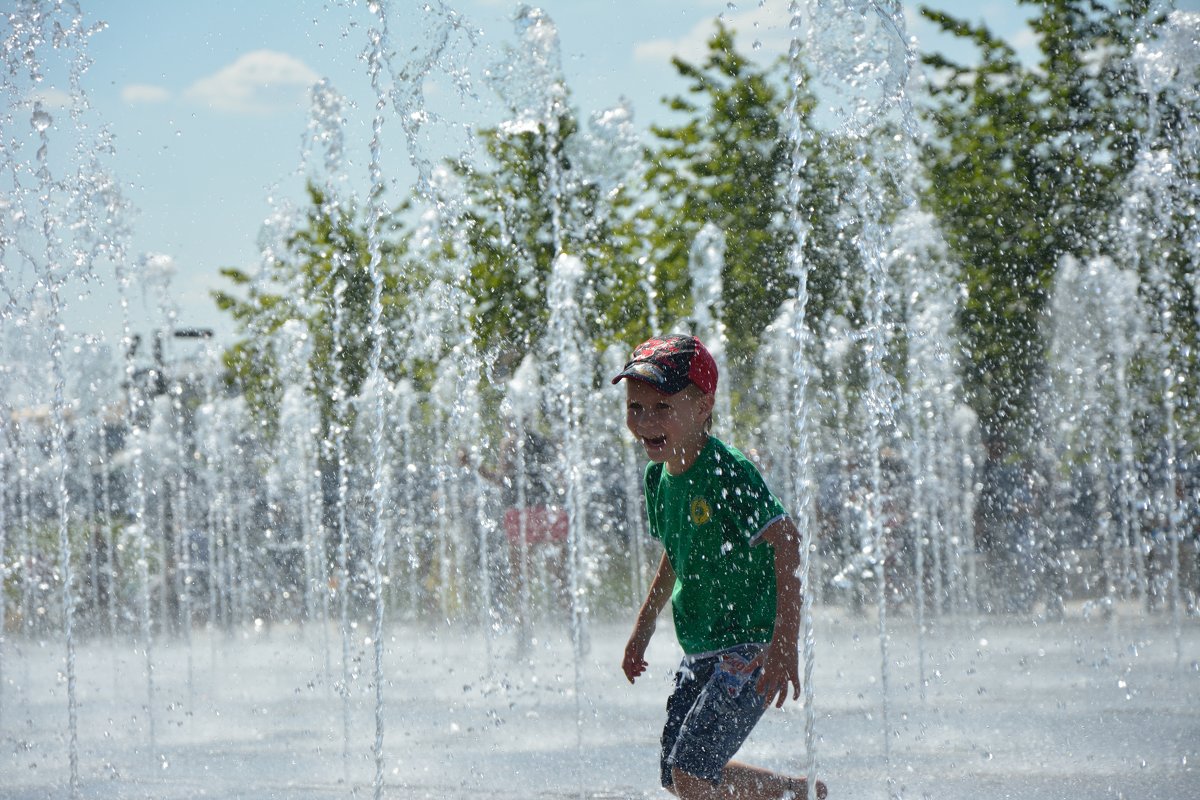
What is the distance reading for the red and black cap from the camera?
277cm

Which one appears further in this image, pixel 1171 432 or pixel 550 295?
pixel 550 295

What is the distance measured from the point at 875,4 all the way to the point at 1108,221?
7440 millimetres

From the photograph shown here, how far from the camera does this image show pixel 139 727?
20.1ft

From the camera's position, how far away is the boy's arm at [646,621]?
2947 mm

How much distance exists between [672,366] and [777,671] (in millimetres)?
628

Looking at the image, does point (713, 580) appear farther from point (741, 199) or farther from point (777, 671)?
point (741, 199)

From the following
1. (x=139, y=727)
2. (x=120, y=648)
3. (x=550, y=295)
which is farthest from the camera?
(x=550, y=295)

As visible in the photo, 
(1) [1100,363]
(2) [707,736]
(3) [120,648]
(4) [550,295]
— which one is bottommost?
(3) [120,648]

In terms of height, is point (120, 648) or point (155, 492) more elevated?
point (155, 492)

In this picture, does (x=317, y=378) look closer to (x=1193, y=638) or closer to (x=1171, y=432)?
(x=1171, y=432)

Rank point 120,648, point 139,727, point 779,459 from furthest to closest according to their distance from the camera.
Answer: point 779,459
point 120,648
point 139,727

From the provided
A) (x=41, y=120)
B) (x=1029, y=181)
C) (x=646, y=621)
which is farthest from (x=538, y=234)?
(x=646, y=621)

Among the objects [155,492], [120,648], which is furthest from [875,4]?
[155,492]

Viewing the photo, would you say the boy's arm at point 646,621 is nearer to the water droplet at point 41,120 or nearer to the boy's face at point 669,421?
the boy's face at point 669,421
